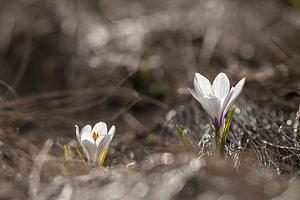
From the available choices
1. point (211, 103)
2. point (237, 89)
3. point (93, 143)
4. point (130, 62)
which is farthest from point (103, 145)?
point (130, 62)

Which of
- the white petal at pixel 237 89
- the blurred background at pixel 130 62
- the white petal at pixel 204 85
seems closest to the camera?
the white petal at pixel 237 89

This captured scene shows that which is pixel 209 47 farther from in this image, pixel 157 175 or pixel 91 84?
pixel 157 175

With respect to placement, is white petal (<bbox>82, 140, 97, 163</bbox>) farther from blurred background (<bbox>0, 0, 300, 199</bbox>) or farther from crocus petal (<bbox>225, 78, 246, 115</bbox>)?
crocus petal (<bbox>225, 78, 246, 115</bbox>)

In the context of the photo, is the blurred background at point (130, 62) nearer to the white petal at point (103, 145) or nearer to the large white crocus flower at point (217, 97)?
the white petal at point (103, 145)

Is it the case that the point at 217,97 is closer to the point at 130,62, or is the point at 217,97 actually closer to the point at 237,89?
the point at 237,89

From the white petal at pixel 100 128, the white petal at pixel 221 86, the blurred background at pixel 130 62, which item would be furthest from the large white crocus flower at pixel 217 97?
the white petal at pixel 100 128

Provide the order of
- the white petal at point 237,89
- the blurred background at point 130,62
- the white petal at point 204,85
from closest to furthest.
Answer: the white petal at point 237,89, the white petal at point 204,85, the blurred background at point 130,62
